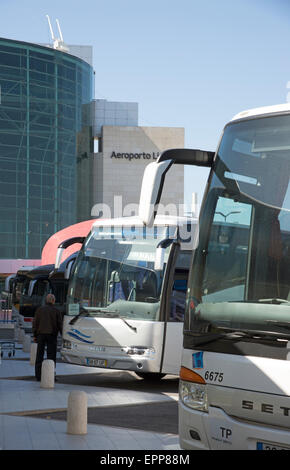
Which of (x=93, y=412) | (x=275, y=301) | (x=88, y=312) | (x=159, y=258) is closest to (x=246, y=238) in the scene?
(x=275, y=301)

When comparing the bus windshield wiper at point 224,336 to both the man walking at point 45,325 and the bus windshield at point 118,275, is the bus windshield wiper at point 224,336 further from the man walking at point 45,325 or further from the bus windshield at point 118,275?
the man walking at point 45,325

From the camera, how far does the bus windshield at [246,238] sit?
5926 millimetres

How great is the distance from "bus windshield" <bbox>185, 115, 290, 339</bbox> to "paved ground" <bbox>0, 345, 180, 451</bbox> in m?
3.25

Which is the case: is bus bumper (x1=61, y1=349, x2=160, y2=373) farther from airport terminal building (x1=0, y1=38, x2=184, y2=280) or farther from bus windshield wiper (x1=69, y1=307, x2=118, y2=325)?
airport terminal building (x1=0, y1=38, x2=184, y2=280)

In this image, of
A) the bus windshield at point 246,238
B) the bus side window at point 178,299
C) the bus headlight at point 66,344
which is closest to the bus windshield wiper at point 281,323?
the bus windshield at point 246,238

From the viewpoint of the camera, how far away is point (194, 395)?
246 inches

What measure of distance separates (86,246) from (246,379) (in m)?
10.3

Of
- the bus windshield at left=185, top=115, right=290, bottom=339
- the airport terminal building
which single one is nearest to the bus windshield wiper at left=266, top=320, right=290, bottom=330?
the bus windshield at left=185, top=115, right=290, bottom=339

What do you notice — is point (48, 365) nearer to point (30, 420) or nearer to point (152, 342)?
point (152, 342)

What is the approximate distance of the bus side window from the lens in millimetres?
14484

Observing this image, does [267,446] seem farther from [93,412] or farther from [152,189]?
[93,412]

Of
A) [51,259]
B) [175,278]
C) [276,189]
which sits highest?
[276,189]
